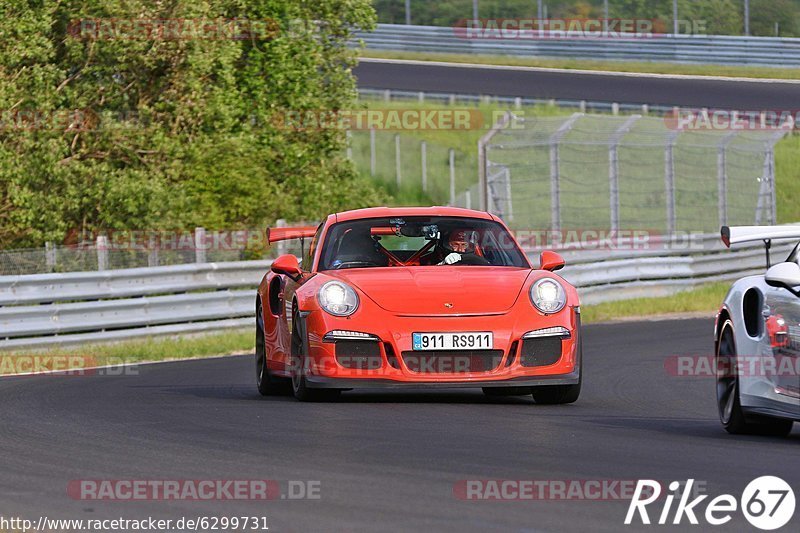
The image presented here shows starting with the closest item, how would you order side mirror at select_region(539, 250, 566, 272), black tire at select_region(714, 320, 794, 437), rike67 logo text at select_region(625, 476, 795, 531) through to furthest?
rike67 logo text at select_region(625, 476, 795, 531), black tire at select_region(714, 320, 794, 437), side mirror at select_region(539, 250, 566, 272)

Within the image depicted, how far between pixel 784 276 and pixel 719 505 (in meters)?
2.17

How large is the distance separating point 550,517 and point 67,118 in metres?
19.5

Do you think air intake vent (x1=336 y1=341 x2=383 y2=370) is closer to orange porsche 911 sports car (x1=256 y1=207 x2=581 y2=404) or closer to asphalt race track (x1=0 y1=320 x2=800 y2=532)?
orange porsche 911 sports car (x1=256 y1=207 x2=581 y2=404)

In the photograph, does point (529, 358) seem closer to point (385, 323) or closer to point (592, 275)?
point (385, 323)

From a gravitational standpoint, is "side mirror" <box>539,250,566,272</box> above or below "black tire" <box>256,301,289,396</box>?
above

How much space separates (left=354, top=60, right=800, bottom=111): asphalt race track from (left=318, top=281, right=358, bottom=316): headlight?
27.9 m

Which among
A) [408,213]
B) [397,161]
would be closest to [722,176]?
[397,161]

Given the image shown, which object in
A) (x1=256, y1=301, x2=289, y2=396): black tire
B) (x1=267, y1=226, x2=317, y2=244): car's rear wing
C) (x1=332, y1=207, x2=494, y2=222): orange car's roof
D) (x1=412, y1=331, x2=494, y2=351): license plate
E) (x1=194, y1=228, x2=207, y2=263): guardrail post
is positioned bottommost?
(x1=194, y1=228, x2=207, y2=263): guardrail post

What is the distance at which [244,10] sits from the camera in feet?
94.8

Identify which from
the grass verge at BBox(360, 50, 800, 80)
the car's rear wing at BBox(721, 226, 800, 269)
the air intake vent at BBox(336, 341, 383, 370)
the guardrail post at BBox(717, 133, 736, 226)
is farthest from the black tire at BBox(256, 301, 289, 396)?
the grass verge at BBox(360, 50, 800, 80)

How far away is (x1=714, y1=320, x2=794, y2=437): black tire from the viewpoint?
29.9 feet

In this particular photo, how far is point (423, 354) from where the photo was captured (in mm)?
10508

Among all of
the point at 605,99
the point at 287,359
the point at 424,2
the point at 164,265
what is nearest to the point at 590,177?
the point at 605,99

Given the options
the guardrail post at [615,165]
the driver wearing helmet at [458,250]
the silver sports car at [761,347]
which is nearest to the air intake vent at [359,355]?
the driver wearing helmet at [458,250]
